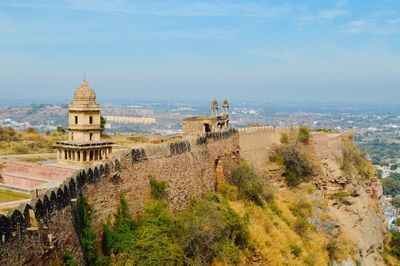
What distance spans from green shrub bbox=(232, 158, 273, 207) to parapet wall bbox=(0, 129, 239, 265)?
1.44 feet

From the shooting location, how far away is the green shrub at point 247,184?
1808 centimetres

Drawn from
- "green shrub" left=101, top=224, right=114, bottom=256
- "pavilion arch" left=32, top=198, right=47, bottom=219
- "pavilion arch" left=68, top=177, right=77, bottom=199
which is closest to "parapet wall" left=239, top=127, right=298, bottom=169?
"green shrub" left=101, top=224, right=114, bottom=256

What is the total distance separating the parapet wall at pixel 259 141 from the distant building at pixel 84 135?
5.90m

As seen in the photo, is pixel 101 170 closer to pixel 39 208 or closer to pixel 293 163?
pixel 39 208

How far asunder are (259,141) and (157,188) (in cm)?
1066

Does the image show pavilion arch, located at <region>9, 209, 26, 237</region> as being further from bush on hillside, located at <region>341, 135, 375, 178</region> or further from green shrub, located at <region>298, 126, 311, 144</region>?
bush on hillside, located at <region>341, 135, 375, 178</region>

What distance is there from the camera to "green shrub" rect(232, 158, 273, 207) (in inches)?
712

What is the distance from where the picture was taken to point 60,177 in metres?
13.6

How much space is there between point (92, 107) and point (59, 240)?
35.9 feet

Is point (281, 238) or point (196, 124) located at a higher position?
point (196, 124)

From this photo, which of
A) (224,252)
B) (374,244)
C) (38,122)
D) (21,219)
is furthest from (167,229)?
(38,122)

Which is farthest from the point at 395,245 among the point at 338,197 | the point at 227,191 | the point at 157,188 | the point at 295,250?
the point at 157,188

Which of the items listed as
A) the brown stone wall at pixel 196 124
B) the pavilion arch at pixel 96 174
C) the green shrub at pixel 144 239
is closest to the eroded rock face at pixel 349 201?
the brown stone wall at pixel 196 124

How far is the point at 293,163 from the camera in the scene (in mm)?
22719
